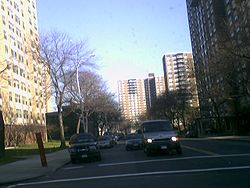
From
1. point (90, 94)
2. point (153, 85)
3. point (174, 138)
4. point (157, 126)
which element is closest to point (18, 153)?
point (157, 126)

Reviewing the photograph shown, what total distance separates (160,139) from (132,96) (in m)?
120

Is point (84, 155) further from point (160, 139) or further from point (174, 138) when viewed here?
point (174, 138)

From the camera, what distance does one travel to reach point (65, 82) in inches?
2205

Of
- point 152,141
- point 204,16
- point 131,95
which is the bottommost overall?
point 152,141

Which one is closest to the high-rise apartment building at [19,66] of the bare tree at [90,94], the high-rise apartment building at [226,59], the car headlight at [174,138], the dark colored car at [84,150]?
the bare tree at [90,94]

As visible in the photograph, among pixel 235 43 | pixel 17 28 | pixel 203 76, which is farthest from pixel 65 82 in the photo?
pixel 17 28

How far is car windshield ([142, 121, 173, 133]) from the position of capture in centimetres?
2419

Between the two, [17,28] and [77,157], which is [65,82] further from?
[17,28]

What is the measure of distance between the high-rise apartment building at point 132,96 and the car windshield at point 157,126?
322 ft

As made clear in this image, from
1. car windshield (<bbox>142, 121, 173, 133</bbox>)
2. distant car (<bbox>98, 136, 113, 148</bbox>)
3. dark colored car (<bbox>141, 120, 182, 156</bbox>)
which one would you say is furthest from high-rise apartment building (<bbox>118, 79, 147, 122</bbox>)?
dark colored car (<bbox>141, 120, 182, 156</bbox>)

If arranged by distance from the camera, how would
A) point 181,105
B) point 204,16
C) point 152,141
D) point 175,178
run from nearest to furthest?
point 175,178 → point 152,141 → point 181,105 → point 204,16

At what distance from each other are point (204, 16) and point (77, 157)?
94.1m

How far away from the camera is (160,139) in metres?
23.2

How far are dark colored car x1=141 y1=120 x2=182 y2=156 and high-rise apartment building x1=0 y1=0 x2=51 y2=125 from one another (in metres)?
46.7
